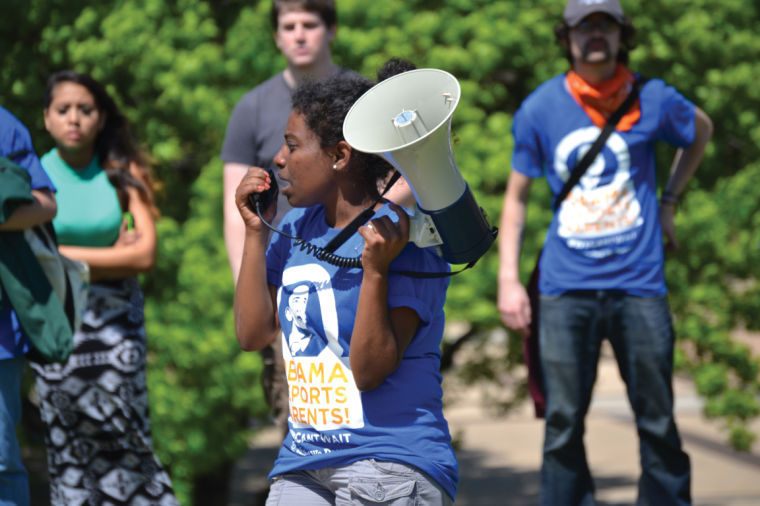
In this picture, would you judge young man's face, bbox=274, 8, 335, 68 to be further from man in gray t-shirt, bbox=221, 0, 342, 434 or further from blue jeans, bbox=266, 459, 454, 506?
blue jeans, bbox=266, 459, 454, 506

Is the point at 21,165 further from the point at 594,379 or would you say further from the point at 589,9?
the point at 594,379

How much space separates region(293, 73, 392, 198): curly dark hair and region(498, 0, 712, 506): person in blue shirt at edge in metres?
1.52

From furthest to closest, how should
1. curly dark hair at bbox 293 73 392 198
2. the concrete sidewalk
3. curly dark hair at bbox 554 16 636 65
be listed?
the concrete sidewalk
curly dark hair at bbox 554 16 636 65
curly dark hair at bbox 293 73 392 198

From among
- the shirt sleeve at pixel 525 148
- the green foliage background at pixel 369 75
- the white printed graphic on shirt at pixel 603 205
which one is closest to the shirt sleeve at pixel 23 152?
the shirt sleeve at pixel 525 148

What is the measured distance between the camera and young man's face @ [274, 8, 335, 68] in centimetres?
398

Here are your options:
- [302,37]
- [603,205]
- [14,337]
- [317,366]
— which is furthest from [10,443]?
[603,205]

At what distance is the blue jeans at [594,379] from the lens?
13.2ft

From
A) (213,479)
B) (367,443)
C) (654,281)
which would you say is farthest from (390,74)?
(213,479)

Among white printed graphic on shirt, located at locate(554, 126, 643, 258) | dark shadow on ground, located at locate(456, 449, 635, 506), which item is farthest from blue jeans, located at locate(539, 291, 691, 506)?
dark shadow on ground, located at locate(456, 449, 635, 506)

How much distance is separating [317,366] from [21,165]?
4.68 ft

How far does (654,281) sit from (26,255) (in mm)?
2293

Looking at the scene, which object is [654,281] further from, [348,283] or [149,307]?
[149,307]

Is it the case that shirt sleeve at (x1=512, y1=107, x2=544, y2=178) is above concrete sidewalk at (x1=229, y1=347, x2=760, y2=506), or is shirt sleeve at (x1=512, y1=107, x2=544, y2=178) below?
above

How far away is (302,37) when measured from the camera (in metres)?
3.98
